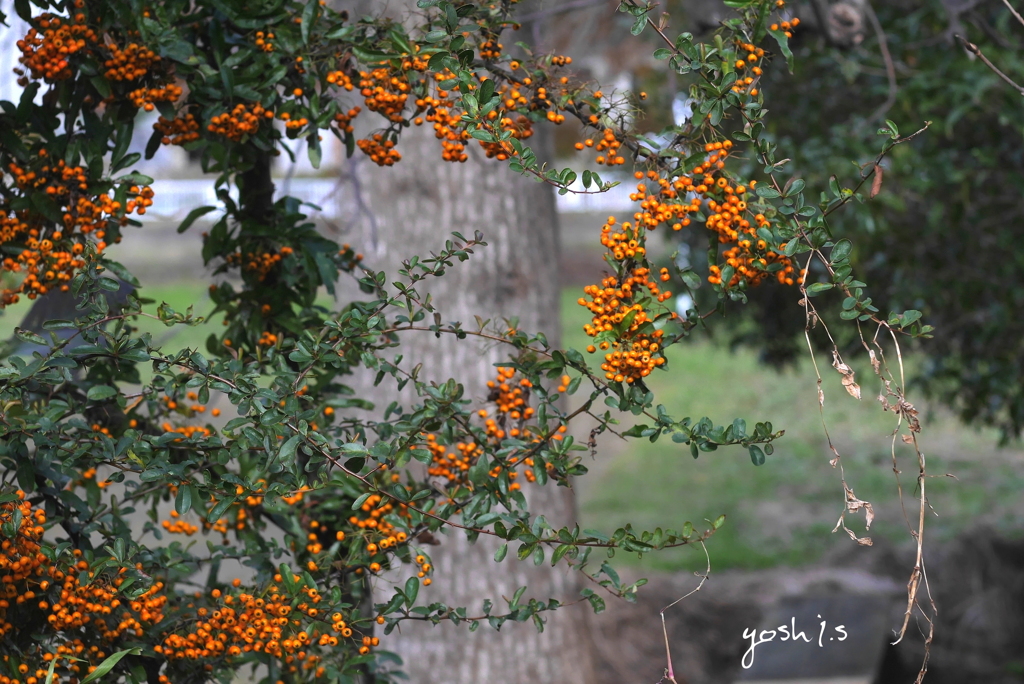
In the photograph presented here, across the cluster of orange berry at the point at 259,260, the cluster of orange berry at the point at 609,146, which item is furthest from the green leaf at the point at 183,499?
the cluster of orange berry at the point at 609,146

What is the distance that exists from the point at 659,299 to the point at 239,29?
1.00 metres

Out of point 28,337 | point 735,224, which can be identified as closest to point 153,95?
point 28,337

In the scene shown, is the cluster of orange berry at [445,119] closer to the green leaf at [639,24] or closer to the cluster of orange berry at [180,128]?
the green leaf at [639,24]

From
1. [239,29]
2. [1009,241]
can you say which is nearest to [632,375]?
[239,29]

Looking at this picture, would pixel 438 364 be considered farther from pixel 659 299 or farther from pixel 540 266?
pixel 659 299

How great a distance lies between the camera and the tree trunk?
357 centimetres

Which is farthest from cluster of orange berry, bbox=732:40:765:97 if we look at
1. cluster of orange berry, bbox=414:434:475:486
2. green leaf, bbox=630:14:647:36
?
cluster of orange berry, bbox=414:434:475:486

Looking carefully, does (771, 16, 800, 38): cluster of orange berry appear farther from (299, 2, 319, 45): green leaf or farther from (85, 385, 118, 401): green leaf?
(85, 385, 118, 401): green leaf

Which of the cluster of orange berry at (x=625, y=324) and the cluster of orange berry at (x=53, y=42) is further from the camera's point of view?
the cluster of orange berry at (x=53, y=42)

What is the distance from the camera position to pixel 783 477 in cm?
827

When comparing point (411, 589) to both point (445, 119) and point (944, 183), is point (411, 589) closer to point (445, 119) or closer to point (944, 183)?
point (445, 119)

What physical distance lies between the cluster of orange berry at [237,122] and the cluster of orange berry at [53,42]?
25cm

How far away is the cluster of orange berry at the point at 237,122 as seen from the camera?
1.72 metres

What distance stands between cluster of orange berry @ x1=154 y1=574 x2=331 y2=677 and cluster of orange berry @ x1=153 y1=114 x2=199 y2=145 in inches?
33.5
